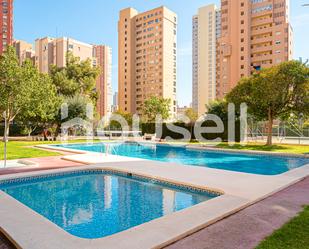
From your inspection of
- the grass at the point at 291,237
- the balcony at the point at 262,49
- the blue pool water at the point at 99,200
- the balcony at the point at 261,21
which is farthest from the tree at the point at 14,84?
the balcony at the point at 261,21

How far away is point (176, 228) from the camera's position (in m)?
4.10

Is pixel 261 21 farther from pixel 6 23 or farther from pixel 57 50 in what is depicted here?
pixel 57 50

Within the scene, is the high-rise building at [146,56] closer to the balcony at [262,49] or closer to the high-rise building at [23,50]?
the balcony at [262,49]

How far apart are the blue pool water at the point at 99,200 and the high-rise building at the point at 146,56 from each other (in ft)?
238

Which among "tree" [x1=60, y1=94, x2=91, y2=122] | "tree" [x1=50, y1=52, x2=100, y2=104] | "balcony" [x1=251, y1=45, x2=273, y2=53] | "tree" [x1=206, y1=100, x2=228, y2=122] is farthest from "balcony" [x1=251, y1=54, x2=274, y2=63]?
"tree" [x1=60, y1=94, x2=91, y2=122]

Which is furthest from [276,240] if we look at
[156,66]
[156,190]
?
[156,66]

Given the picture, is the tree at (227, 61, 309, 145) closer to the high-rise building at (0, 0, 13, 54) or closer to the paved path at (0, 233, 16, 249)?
the paved path at (0, 233, 16, 249)

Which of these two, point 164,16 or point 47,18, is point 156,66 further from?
point 47,18

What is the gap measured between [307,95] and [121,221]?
17.8 m

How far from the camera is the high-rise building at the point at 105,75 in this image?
358 ft

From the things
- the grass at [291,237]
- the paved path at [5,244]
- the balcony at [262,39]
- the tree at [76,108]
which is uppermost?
the balcony at [262,39]

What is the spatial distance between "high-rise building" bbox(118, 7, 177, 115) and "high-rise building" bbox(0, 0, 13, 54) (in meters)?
33.5

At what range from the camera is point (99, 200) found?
282 inches

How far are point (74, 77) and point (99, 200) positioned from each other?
30411 millimetres
